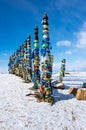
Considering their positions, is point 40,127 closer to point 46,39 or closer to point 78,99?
point 78,99

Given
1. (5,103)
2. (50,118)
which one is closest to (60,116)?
(50,118)

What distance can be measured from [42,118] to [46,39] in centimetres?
772

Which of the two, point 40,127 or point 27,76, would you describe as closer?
point 40,127

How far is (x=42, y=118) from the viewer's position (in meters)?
13.9

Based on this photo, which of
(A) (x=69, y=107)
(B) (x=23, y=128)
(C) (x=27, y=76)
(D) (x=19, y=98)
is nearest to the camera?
(B) (x=23, y=128)

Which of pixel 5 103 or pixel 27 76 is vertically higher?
pixel 27 76

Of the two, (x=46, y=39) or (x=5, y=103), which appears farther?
(x=46, y=39)

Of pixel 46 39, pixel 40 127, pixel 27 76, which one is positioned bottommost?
pixel 40 127

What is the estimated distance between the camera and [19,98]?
19.2 metres

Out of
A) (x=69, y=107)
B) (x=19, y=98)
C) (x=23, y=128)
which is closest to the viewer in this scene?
(x=23, y=128)

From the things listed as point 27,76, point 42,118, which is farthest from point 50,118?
point 27,76

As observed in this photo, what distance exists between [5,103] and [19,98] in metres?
2.33

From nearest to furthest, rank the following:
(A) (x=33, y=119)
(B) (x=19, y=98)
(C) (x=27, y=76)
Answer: (A) (x=33, y=119), (B) (x=19, y=98), (C) (x=27, y=76)

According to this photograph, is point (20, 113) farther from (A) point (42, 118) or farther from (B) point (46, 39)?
(B) point (46, 39)
